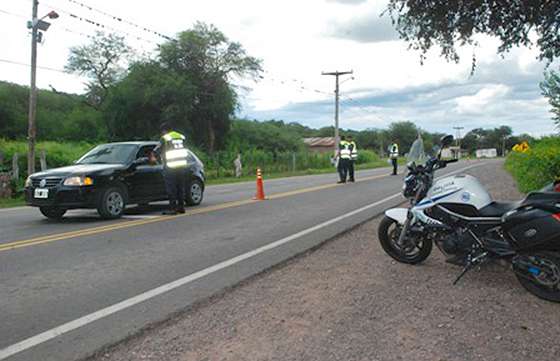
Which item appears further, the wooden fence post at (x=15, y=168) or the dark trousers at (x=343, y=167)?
the dark trousers at (x=343, y=167)

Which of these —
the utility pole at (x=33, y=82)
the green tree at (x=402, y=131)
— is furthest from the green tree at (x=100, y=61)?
the green tree at (x=402, y=131)

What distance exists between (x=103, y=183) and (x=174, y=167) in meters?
1.43

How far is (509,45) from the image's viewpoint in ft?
26.6

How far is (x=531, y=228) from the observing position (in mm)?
4371

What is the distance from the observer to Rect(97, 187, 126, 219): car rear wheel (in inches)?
374

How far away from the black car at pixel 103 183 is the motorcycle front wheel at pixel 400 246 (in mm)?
5852

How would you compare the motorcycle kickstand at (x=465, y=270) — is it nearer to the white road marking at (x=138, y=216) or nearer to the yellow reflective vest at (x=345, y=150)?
the white road marking at (x=138, y=216)

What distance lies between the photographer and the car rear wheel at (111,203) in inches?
Result: 374

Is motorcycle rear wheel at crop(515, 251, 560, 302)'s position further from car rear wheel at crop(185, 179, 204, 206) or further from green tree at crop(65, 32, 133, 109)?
green tree at crop(65, 32, 133, 109)

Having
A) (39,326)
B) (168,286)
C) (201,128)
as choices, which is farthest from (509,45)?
(201,128)

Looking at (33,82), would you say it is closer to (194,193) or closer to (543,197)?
(194,193)

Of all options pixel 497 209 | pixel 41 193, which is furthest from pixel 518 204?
pixel 41 193

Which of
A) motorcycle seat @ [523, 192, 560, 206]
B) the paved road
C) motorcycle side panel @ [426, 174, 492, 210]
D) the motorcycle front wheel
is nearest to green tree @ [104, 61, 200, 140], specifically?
the paved road

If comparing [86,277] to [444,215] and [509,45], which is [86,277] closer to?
[444,215]
